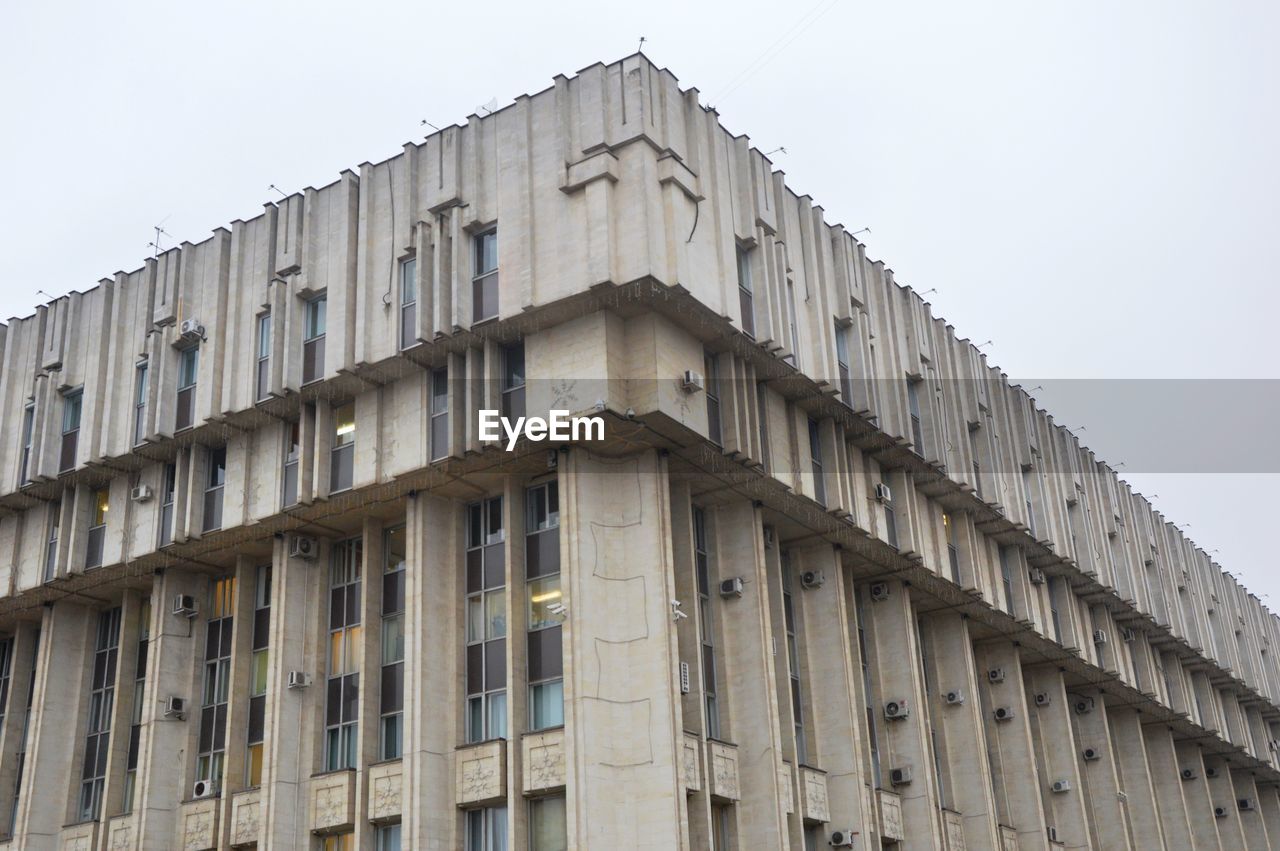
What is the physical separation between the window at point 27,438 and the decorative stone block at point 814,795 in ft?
80.6

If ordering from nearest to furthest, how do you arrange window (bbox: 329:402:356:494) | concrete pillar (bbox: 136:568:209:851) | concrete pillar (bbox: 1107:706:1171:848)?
window (bbox: 329:402:356:494) → concrete pillar (bbox: 136:568:209:851) → concrete pillar (bbox: 1107:706:1171:848)

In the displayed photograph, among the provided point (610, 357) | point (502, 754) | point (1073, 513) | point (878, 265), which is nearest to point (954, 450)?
point (878, 265)

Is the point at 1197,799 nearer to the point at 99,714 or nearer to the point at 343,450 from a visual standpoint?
the point at 343,450

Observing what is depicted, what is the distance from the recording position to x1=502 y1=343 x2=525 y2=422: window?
34.6 meters

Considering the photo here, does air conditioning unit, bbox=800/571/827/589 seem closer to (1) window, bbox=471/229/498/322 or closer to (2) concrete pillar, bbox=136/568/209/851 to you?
(1) window, bbox=471/229/498/322

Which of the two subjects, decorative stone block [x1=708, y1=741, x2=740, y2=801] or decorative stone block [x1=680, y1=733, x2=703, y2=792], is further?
decorative stone block [x1=708, y1=741, x2=740, y2=801]

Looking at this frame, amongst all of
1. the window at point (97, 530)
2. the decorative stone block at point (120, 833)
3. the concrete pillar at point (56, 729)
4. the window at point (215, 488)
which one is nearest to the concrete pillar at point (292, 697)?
the window at point (215, 488)

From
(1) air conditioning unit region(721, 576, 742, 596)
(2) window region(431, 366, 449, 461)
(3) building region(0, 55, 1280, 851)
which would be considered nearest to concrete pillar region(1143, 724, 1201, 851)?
(3) building region(0, 55, 1280, 851)

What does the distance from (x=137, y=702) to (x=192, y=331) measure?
431 inches

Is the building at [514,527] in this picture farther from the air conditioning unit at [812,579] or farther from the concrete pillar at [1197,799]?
the concrete pillar at [1197,799]

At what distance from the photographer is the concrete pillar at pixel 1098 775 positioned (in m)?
52.4

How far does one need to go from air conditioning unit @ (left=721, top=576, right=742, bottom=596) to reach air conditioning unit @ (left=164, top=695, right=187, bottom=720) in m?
15.3

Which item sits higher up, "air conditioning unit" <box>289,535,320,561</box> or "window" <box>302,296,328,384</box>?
"window" <box>302,296,328,384</box>

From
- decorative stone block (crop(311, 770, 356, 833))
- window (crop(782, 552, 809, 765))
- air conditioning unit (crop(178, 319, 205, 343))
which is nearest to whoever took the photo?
decorative stone block (crop(311, 770, 356, 833))
